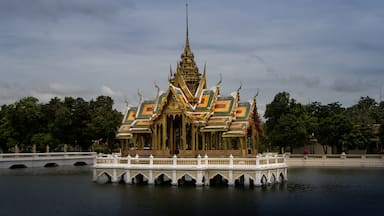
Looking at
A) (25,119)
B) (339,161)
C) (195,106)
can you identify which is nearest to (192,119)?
(195,106)

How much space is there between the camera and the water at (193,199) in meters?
24.6

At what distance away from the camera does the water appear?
24.6 meters

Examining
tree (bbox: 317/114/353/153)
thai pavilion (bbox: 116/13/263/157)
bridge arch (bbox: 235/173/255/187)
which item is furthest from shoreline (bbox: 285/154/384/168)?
bridge arch (bbox: 235/173/255/187)

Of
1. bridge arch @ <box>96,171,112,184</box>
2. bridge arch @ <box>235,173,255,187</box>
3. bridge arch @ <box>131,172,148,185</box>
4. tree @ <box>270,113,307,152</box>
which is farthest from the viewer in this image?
tree @ <box>270,113,307,152</box>

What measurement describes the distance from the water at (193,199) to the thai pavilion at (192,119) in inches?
141

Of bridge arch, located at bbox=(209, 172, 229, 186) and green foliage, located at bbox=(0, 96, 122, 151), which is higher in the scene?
green foliage, located at bbox=(0, 96, 122, 151)

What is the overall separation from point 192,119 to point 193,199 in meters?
8.09

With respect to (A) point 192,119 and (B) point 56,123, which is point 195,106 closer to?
(A) point 192,119

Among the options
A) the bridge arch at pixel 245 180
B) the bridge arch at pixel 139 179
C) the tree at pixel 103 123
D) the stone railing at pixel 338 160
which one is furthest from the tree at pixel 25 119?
the bridge arch at pixel 245 180

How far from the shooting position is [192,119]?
34.6 metres

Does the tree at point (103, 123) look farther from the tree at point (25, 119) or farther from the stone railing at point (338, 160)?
the stone railing at point (338, 160)

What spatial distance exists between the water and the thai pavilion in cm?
357

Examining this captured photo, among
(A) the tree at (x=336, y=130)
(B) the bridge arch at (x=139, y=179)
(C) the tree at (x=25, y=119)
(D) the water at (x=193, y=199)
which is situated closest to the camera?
(D) the water at (x=193, y=199)

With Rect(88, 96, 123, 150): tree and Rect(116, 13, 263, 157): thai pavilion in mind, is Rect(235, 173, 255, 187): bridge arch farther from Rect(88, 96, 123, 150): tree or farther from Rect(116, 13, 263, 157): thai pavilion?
Rect(88, 96, 123, 150): tree
